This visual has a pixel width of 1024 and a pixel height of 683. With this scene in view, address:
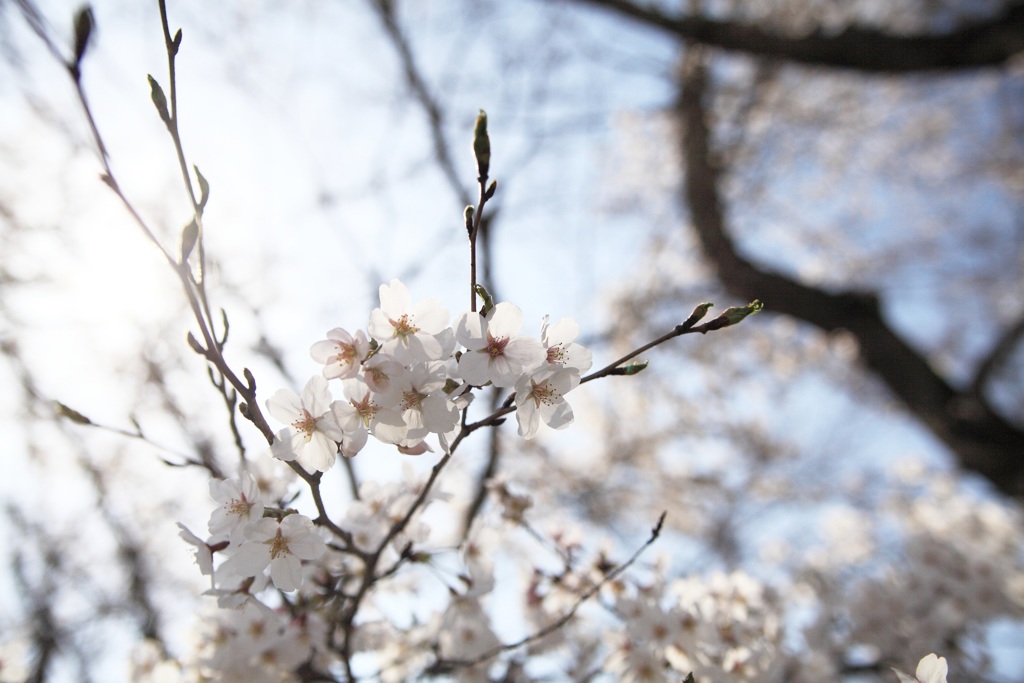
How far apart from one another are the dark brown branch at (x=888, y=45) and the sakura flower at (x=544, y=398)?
12.8ft

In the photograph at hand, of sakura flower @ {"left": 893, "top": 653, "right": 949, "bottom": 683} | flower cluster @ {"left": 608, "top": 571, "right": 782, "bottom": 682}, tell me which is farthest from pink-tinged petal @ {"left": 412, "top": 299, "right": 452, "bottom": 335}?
flower cluster @ {"left": 608, "top": 571, "right": 782, "bottom": 682}

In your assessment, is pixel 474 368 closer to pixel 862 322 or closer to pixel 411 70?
pixel 411 70

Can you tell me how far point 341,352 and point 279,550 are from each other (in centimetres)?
39

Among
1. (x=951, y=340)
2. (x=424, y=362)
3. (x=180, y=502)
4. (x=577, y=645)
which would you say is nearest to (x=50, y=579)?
(x=180, y=502)

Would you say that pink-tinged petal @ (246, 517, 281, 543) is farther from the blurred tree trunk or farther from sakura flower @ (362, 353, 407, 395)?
the blurred tree trunk

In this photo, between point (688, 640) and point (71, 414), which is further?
point (688, 640)

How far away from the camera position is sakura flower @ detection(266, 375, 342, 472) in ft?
3.26

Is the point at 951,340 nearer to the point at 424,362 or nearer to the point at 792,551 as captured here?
the point at 792,551

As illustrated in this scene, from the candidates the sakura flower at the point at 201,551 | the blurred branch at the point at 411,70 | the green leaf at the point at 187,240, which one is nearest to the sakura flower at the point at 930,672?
the sakura flower at the point at 201,551

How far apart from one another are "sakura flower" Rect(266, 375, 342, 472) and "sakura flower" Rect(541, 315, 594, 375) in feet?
1.23

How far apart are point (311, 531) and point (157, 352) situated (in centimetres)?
268

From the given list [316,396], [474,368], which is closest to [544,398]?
[474,368]

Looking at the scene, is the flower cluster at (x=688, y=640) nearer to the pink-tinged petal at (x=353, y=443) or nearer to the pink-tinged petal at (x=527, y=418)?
the pink-tinged petal at (x=527, y=418)

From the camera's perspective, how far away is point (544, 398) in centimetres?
105
